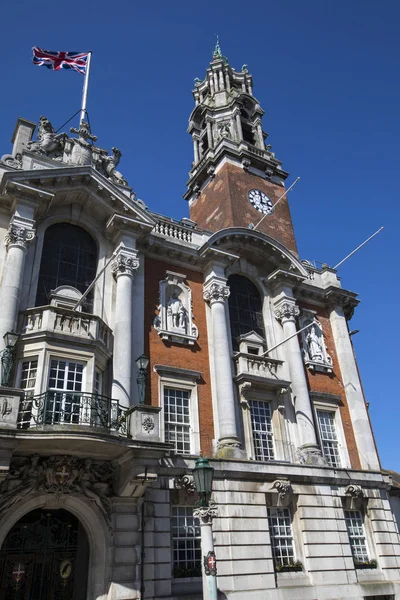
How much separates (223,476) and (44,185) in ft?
41.7

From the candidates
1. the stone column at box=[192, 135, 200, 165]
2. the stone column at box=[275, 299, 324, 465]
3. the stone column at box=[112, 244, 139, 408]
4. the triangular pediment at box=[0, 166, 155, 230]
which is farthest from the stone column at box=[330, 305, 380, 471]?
the stone column at box=[192, 135, 200, 165]

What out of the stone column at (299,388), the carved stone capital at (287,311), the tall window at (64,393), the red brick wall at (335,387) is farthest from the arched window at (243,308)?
the tall window at (64,393)

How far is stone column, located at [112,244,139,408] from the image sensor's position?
1717 centimetres

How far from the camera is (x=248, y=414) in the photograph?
2056cm

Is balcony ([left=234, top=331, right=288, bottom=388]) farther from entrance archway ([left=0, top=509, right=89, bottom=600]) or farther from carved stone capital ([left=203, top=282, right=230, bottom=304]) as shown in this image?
entrance archway ([left=0, top=509, right=89, bottom=600])

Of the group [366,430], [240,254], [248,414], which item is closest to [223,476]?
[248,414]

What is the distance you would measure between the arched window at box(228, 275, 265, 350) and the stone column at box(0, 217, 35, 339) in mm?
9568

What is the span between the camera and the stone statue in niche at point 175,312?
2025 centimetres

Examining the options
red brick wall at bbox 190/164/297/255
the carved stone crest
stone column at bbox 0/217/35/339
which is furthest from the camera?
red brick wall at bbox 190/164/297/255

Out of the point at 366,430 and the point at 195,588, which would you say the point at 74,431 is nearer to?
the point at 195,588

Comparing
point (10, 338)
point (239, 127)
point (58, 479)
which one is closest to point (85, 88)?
point (10, 338)

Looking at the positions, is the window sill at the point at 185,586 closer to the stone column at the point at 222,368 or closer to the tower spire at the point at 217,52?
the stone column at the point at 222,368

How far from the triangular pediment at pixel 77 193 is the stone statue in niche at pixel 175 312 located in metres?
2.64

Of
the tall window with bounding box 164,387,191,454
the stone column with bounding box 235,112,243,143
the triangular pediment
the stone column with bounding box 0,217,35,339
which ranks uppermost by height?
the stone column with bounding box 235,112,243,143
